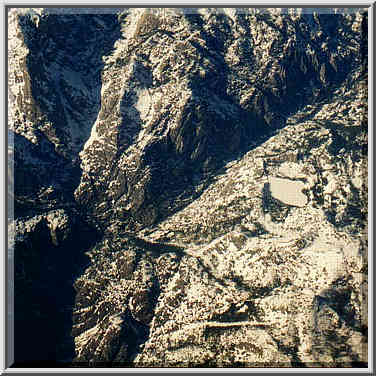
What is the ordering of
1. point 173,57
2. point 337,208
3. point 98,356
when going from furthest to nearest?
point 173,57, point 337,208, point 98,356

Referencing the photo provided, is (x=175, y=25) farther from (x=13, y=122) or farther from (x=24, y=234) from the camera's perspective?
(x=24, y=234)

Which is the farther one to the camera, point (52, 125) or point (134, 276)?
point (52, 125)

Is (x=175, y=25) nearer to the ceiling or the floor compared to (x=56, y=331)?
nearer to the ceiling

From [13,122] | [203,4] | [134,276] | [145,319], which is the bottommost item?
[145,319]

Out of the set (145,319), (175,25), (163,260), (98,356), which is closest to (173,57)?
(175,25)

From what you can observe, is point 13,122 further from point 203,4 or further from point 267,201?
point 267,201

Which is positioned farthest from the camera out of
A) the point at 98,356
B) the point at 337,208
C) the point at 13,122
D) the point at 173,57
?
the point at 173,57
